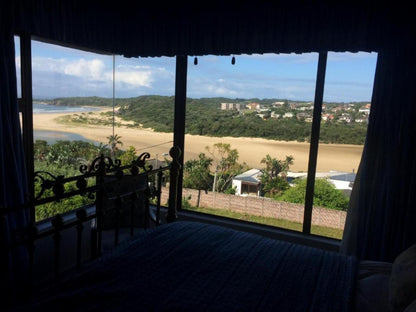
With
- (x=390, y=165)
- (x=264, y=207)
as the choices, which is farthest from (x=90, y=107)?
(x=390, y=165)

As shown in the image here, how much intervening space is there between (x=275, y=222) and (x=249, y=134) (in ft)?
2.91

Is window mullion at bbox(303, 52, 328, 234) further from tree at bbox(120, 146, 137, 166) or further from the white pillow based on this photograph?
tree at bbox(120, 146, 137, 166)

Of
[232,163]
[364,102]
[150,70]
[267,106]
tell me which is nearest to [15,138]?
[150,70]

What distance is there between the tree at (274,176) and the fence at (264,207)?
0.10 m

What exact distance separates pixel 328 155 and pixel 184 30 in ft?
5.62

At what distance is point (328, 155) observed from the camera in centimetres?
293

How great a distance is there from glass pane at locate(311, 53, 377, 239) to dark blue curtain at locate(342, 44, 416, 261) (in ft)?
1.03

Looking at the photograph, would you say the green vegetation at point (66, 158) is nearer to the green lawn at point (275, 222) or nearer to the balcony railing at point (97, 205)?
the balcony railing at point (97, 205)

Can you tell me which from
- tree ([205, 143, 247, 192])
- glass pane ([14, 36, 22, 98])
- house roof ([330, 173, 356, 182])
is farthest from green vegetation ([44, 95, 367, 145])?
glass pane ([14, 36, 22, 98])

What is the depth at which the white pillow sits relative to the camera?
1214 mm

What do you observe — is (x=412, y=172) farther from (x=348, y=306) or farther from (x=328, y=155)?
(x=348, y=306)

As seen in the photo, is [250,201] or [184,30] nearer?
[184,30]

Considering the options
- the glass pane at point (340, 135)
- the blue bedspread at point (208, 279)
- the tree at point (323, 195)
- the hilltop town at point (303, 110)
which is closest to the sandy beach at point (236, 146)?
the glass pane at point (340, 135)

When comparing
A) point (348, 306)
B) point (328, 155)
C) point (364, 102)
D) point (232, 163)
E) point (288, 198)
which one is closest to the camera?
point (348, 306)
